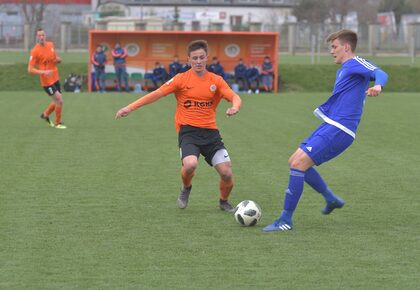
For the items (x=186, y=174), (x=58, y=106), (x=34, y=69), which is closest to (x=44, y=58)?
(x=34, y=69)

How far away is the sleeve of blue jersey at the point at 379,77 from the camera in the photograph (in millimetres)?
7607

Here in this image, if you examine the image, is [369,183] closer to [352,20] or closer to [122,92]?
[122,92]

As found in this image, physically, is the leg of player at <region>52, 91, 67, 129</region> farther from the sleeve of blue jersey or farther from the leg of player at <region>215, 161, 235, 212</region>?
the sleeve of blue jersey

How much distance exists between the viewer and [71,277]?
20.9 ft

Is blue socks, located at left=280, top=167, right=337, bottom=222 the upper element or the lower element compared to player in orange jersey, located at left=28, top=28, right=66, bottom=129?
lower

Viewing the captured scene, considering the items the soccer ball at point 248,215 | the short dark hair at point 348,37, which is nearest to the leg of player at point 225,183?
the soccer ball at point 248,215

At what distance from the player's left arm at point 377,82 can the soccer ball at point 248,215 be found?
5.07 ft

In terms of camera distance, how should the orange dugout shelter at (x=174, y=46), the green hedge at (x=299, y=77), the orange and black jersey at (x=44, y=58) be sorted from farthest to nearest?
the green hedge at (x=299, y=77)
the orange dugout shelter at (x=174, y=46)
the orange and black jersey at (x=44, y=58)

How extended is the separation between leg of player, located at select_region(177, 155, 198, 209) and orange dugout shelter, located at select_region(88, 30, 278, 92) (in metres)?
25.9

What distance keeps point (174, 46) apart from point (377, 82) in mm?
27867

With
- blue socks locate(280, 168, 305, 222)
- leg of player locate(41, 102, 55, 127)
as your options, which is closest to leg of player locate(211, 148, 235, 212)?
blue socks locate(280, 168, 305, 222)

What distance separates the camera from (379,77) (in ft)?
25.3

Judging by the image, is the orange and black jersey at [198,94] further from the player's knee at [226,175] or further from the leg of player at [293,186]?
the leg of player at [293,186]

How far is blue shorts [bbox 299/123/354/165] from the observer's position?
7902mm
